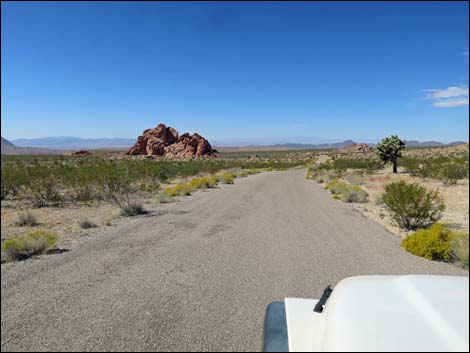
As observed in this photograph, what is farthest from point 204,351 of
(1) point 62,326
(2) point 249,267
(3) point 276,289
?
(2) point 249,267

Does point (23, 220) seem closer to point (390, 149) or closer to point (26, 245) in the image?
point (26, 245)

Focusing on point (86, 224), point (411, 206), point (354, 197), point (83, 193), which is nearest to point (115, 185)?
point (83, 193)

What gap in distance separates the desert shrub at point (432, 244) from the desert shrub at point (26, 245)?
703 cm

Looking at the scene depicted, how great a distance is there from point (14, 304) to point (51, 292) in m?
1.01

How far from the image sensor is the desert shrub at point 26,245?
3036 mm

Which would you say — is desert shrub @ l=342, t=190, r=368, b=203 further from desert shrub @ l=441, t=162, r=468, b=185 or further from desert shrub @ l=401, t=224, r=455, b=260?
desert shrub @ l=441, t=162, r=468, b=185

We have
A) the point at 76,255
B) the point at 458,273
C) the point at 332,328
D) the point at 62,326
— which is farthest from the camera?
the point at 458,273

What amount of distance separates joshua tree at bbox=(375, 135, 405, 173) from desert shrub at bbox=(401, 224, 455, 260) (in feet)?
112

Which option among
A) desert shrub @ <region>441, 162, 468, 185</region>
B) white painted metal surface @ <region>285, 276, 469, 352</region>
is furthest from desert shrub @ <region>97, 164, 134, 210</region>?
desert shrub @ <region>441, 162, 468, 185</region>

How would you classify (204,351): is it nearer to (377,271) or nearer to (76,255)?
(76,255)

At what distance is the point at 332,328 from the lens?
207 centimetres

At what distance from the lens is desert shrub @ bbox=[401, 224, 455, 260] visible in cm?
720

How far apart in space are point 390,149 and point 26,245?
40.8 m

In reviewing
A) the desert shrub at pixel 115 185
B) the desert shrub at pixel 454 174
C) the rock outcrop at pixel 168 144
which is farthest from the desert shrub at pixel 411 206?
the desert shrub at pixel 454 174
